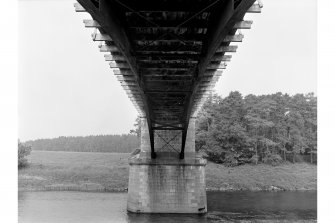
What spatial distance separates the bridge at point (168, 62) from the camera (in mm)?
7477

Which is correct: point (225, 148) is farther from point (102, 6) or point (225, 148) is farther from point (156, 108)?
point (102, 6)

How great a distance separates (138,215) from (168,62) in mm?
12060

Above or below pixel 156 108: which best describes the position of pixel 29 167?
below

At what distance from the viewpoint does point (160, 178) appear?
21.3 meters

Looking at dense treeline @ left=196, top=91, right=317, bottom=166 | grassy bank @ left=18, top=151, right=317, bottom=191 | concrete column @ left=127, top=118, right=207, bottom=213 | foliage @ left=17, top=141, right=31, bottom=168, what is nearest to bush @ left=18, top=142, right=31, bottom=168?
foliage @ left=17, top=141, right=31, bottom=168

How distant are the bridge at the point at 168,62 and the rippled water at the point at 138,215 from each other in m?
1.23

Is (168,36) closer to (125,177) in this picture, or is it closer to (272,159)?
(125,177)

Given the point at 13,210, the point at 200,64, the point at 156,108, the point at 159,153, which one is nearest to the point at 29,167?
the point at 159,153

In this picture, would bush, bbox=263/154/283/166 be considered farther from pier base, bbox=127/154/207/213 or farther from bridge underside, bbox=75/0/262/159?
bridge underside, bbox=75/0/262/159

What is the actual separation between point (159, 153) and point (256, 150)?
1108 inches

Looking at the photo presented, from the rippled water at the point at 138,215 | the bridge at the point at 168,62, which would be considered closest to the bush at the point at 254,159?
the rippled water at the point at 138,215

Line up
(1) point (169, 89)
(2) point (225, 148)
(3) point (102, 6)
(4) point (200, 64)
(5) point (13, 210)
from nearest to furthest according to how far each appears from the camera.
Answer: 1. (5) point (13, 210)
2. (3) point (102, 6)
3. (4) point (200, 64)
4. (1) point (169, 89)
5. (2) point (225, 148)

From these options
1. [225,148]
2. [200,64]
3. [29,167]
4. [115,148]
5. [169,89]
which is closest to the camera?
[200,64]

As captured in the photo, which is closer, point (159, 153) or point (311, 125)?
point (159, 153)
